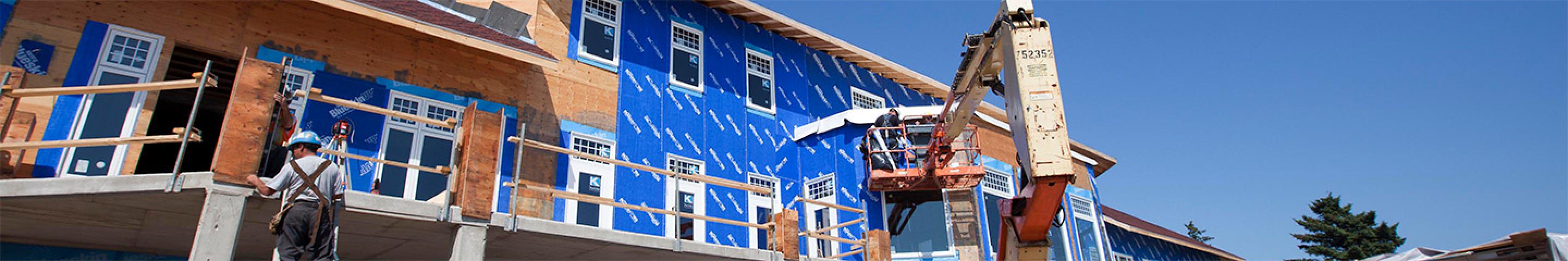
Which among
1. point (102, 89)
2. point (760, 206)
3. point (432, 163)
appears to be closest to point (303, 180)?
point (102, 89)

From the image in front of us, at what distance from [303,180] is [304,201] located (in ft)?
0.71

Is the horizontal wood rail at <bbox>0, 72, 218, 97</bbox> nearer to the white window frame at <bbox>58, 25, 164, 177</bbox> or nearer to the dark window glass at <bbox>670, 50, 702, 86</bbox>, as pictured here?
the white window frame at <bbox>58, 25, 164, 177</bbox>

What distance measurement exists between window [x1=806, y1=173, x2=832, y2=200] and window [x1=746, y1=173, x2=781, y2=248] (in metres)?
1.10

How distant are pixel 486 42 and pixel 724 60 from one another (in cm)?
697

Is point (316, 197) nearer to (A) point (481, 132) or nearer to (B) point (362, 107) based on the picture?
(B) point (362, 107)

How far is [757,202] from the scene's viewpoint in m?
18.2

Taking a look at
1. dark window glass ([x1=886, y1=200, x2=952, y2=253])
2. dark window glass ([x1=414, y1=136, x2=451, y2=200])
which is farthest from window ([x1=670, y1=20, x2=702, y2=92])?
dark window glass ([x1=886, y1=200, x2=952, y2=253])

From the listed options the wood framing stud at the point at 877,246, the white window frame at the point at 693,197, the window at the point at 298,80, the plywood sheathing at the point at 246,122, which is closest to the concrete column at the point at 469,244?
the plywood sheathing at the point at 246,122

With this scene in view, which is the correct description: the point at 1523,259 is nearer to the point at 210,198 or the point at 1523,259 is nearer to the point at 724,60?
the point at 724,60

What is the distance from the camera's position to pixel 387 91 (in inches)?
539

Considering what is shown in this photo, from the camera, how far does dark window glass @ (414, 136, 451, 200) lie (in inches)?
527

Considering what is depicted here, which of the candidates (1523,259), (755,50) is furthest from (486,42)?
(1523,259)

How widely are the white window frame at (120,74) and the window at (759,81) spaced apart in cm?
1120

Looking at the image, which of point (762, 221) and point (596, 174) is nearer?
point (596, 174)
